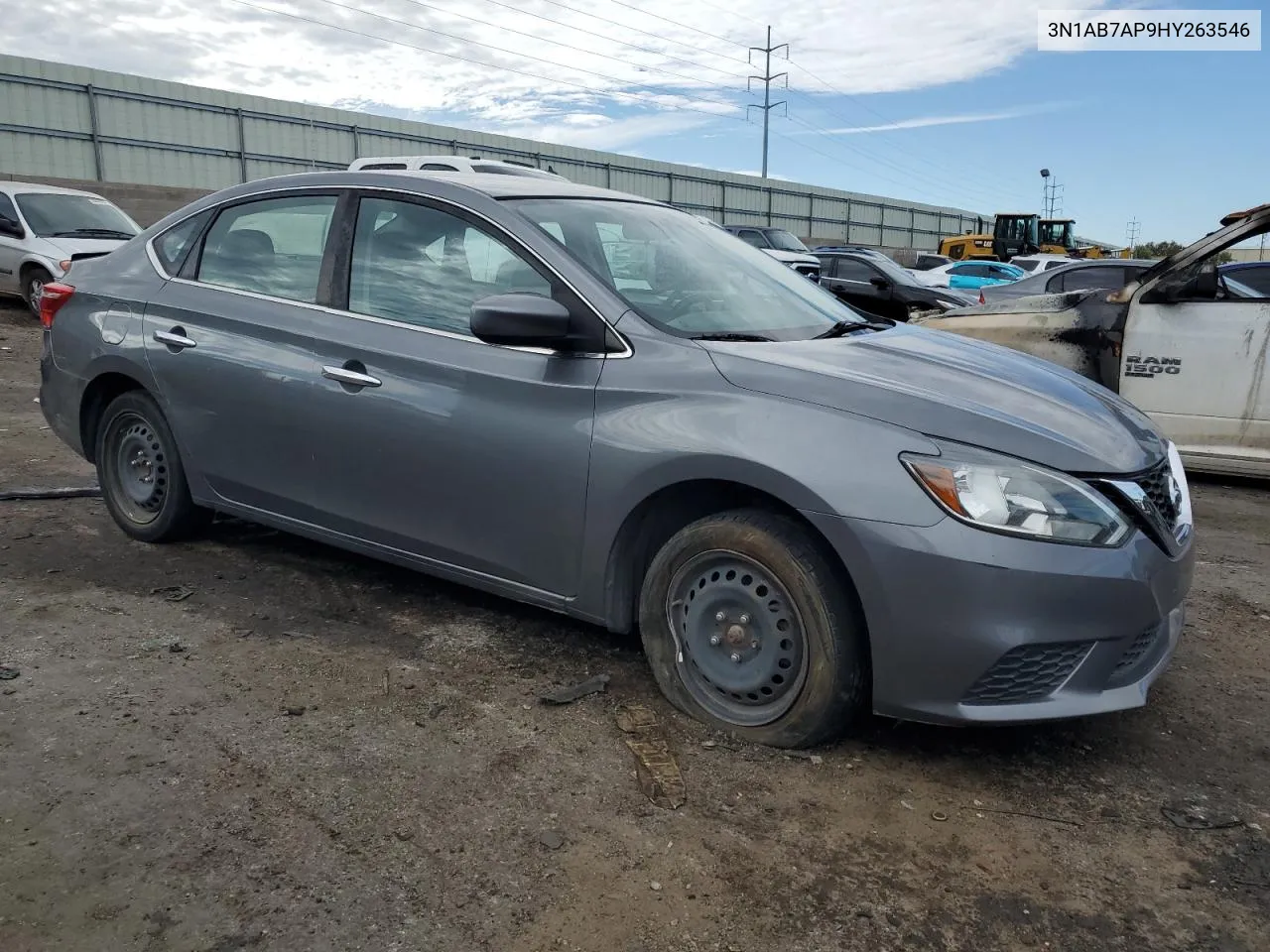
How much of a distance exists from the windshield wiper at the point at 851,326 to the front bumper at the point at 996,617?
1.01 metres

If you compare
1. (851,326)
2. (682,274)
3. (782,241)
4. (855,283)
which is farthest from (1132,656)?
(782,241)

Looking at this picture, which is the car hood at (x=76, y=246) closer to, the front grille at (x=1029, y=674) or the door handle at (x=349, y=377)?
the door handle at (x=349, y=377)

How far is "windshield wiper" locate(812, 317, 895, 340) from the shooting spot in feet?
11.8

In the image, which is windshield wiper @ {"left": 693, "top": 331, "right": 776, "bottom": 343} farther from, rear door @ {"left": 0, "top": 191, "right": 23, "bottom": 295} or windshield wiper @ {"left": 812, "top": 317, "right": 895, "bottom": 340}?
rear door @ {"left": 0, "top": 191, "right": 23, "bottom": 295}

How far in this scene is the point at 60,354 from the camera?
15.6ft

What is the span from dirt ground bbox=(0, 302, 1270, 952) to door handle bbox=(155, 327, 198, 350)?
1.06m

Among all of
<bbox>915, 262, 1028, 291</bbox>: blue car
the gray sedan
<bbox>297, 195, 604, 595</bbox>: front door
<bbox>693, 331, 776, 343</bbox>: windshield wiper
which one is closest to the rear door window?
<bbox>297, 195, 604, 595</bbox>: front door

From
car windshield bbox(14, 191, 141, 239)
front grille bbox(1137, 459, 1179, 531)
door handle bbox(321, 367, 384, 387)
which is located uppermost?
car windshield bbox(14, 191, 141, 239)

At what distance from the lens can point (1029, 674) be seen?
2723 mm

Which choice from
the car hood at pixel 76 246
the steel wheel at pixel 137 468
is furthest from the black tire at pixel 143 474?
the car hood at pixel 76 246

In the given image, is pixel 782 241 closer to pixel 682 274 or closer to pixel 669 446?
pixel 682 274

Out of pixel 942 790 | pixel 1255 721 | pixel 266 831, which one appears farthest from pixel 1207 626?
pixel 266 831

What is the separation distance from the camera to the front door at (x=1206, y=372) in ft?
21.2

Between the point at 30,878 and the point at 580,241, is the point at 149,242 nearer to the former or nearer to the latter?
the point at 580,241
